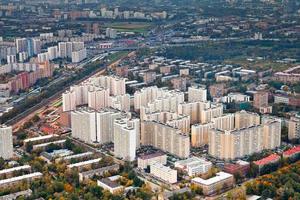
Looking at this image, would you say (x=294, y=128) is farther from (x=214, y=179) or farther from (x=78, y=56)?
(x=78, y=56)

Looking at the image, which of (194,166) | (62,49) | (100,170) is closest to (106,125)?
(100,170)

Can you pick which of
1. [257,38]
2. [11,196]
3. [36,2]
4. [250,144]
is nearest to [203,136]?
[250,144]

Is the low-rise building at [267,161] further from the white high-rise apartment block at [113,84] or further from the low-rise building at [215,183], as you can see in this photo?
the white high-rise apartment block at [113,84]

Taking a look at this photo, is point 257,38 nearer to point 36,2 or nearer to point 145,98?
point 145,98

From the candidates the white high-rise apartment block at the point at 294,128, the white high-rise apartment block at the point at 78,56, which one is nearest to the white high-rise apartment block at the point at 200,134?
the white high-rise apartment block at the point at 294,128

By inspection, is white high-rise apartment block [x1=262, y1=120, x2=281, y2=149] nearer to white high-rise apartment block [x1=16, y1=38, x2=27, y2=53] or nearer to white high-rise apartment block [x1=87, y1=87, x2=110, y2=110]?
white high-rise apartment block [x1=87, y1=87, x2=110, y2=110]

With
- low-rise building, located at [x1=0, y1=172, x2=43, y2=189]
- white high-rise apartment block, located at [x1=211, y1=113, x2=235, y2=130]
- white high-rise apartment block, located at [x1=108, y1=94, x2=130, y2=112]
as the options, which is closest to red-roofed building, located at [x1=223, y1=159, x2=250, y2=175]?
white high-rise apartment block, located at [x1=211, y1=113, x2=235, y2=130]
